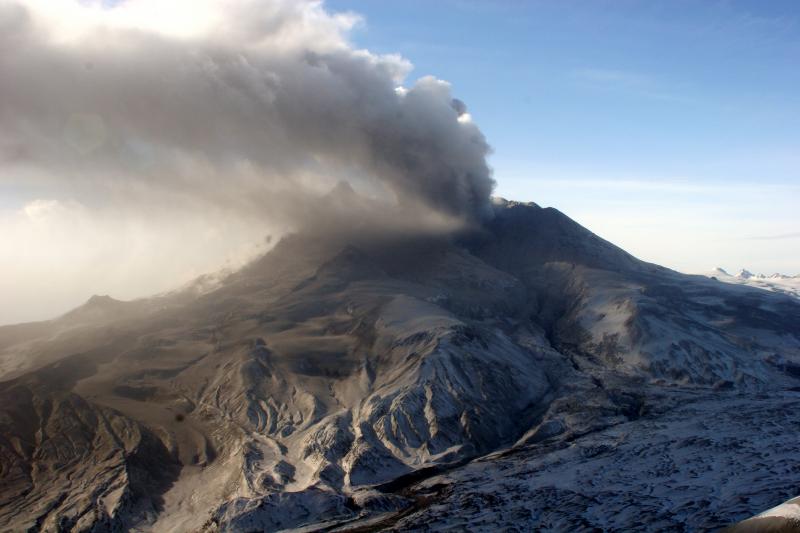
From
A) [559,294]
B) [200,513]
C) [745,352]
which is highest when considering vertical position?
[559,294]

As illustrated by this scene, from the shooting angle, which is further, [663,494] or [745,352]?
[745,352]

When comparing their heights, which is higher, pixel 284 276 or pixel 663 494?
pixel 284 276

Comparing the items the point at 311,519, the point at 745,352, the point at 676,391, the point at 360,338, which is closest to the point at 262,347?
the point at 360,338

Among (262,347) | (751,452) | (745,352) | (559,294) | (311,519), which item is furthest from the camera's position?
(559,294)

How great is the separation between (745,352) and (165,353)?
406ft

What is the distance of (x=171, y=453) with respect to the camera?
343ft

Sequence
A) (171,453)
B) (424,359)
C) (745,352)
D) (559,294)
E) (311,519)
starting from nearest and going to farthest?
1. (311,519)
2. (171,453)
3. (424,359)
4. (745,352)
5. (559,294)

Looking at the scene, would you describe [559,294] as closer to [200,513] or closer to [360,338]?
[360,338]

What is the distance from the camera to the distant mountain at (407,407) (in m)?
84.4

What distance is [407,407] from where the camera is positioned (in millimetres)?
112562

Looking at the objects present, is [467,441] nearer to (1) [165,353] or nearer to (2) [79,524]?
(2) [79,524]

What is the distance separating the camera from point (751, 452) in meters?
97.6

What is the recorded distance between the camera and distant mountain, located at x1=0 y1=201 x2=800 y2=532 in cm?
8444

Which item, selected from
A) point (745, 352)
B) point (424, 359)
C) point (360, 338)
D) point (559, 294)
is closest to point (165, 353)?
point (360, 338)
